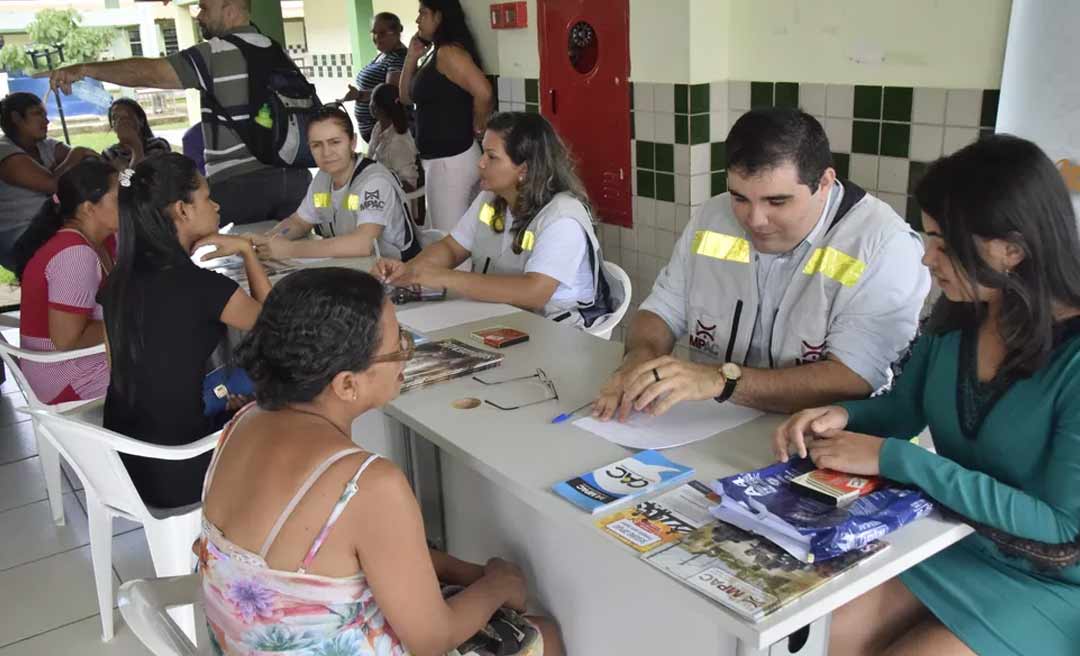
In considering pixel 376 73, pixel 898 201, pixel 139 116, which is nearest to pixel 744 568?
pixel 898 201

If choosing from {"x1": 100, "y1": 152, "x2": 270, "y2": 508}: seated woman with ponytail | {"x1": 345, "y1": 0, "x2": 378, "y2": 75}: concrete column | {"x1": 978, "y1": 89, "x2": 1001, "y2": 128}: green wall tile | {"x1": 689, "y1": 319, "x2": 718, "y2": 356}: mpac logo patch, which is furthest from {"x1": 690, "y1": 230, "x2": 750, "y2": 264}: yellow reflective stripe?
{"x1": 345, "y1": 0, "x2": 378, "y2": 75}: concrete column

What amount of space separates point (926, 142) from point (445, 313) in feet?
5.47

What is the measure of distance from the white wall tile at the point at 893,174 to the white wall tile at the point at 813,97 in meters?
0.31

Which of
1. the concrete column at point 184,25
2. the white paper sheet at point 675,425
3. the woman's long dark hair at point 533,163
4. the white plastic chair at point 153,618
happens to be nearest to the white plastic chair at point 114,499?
the white plastic chair at point 153,618

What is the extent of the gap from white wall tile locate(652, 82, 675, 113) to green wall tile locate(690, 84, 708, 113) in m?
0.09

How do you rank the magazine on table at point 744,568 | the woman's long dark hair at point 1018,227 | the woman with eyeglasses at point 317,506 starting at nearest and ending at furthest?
the magazine on table at point 744,568 < the woman with eyeglasses at point 317,506 < the woman's long dark hair at point 1018,227

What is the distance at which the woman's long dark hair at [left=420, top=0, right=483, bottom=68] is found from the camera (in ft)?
14.9

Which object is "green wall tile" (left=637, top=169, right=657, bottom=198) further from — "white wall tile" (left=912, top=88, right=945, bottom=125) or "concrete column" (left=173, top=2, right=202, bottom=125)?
"concrete column" (left=173, top=2, right=202, bottom=125)

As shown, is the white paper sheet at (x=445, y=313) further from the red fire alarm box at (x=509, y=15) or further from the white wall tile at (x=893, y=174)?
the red fire alarm box at (x=509, y=15)

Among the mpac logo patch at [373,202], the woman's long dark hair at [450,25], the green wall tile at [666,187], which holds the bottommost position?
the green wall tile at [666,187]

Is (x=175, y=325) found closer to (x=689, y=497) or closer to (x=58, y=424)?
(x=58, y=424)

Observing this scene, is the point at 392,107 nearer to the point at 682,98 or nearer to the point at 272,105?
the point at 272,105

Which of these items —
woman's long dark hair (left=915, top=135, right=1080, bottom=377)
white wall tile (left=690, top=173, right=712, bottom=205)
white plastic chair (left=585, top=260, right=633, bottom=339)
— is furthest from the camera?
white wall tile (left=690, top=173, right=712, bottom=205)

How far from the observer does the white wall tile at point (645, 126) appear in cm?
377
